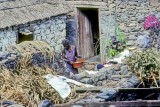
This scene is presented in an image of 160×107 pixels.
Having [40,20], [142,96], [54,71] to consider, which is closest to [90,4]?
[40,20]

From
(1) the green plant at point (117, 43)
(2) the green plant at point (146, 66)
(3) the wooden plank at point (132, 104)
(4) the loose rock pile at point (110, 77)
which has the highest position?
(1) the green plant at point (117, 43)

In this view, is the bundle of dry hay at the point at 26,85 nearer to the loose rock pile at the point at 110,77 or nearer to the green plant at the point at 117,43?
the loose rock pile at the point at 110,77

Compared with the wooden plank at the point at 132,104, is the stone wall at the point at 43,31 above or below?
above

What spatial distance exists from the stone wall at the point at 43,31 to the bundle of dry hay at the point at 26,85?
3.85m

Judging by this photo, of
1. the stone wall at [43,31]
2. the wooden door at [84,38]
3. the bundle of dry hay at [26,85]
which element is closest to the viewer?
the bundle of dry hay at [26,85]

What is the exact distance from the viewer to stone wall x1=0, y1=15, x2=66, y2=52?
43.3 ft

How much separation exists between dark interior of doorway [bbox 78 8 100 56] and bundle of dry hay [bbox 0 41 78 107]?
608cm

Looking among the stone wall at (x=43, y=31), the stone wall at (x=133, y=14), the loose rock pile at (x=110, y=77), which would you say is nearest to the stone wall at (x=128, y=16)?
the stone wall at (x=133, y=14)

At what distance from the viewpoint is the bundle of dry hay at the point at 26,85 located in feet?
26.7

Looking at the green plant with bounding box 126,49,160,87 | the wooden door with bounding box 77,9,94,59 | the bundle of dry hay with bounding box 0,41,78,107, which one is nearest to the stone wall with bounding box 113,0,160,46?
the wooden door with bounding box 77,9,94,59

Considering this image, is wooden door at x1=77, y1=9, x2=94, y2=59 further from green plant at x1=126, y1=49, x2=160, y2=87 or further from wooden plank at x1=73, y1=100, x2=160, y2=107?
wooden plank at x1=73, y1=100, x2=160, y2=107

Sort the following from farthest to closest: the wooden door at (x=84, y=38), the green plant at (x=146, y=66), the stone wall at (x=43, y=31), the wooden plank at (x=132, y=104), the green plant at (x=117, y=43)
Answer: the wooden door at (x=84, y=38)
the green plant at (x=117, y=43)
the stone wall at (x=43, y=31)
the green plant at (x=146, y=66)
the wooden plank at (x=132, y=104)

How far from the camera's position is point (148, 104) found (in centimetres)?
730

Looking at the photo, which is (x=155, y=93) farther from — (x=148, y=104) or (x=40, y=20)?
(x=40, y=20)
